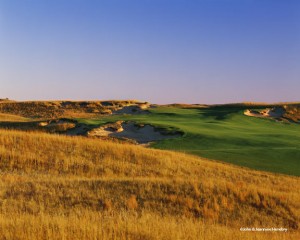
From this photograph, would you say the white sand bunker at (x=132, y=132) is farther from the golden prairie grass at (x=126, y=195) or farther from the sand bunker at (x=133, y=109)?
the sand bunker at (x=133, y=109)

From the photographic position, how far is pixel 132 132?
32.7 m

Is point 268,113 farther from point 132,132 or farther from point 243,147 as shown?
point 243,147

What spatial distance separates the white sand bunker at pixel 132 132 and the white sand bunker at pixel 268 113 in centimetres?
1809

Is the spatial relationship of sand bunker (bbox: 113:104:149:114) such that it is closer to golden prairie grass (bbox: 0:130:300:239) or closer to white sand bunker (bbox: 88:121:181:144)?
white sand bunker (bbox: 88:121:181:144)

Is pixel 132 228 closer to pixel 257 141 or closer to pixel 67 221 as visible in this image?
pixel 67 221

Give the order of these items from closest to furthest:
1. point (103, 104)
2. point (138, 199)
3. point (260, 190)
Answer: point (138, 199), point (260, 190), point (103, 104)

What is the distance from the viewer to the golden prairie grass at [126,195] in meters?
9.43

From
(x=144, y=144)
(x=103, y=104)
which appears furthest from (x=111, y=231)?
(x=103, y=104)

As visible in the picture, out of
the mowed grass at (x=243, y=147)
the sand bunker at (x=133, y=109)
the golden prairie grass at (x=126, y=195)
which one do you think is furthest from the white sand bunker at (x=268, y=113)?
the golden prairie grass at (x=126, y=195)

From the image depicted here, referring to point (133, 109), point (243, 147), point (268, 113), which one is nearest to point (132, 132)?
point (243, 147)

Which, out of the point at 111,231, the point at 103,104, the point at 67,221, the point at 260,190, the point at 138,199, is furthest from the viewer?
the point at 103,104

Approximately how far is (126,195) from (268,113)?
38277 mm

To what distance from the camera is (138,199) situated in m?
14.1

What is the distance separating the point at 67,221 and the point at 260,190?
7.92 meters
